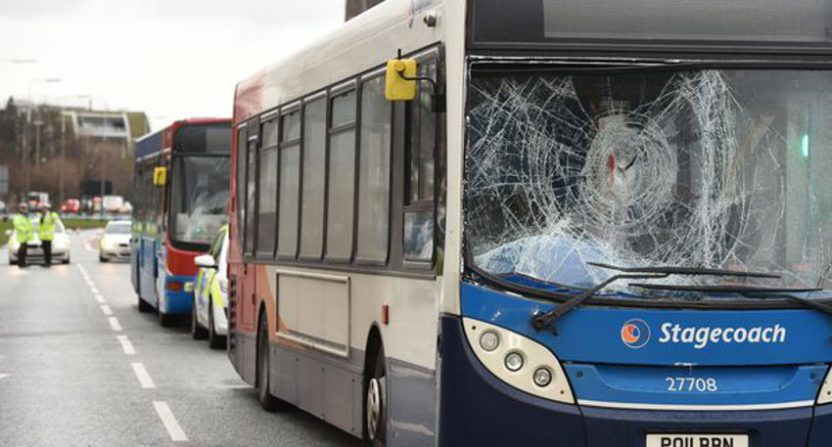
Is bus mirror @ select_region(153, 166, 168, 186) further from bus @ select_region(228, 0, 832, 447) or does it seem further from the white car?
the white car

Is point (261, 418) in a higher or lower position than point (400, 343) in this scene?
lower

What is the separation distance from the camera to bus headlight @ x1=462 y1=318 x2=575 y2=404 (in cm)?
798

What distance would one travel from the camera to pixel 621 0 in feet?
27.1

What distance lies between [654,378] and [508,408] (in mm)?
632

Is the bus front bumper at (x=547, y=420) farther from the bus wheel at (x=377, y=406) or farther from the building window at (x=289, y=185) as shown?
the building window at (x=289, y=185)

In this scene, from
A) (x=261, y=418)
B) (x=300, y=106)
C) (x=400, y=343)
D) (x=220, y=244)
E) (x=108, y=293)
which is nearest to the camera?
(x=400, y=343)

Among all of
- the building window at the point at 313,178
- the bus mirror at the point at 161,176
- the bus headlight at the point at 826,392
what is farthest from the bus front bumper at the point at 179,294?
the bus headlight at the point at 826,392

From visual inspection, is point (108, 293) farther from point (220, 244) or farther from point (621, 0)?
point (621, 0)

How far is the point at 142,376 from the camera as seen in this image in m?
17.6

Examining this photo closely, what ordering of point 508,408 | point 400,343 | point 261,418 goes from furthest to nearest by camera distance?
point 261,418, point 400,343, point 508,408

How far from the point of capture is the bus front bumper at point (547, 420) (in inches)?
314

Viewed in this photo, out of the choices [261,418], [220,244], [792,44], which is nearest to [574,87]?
[792,44]

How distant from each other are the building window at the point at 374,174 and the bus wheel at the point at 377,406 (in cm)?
58

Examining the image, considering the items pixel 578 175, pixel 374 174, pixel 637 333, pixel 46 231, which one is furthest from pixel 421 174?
pixel 46 231
